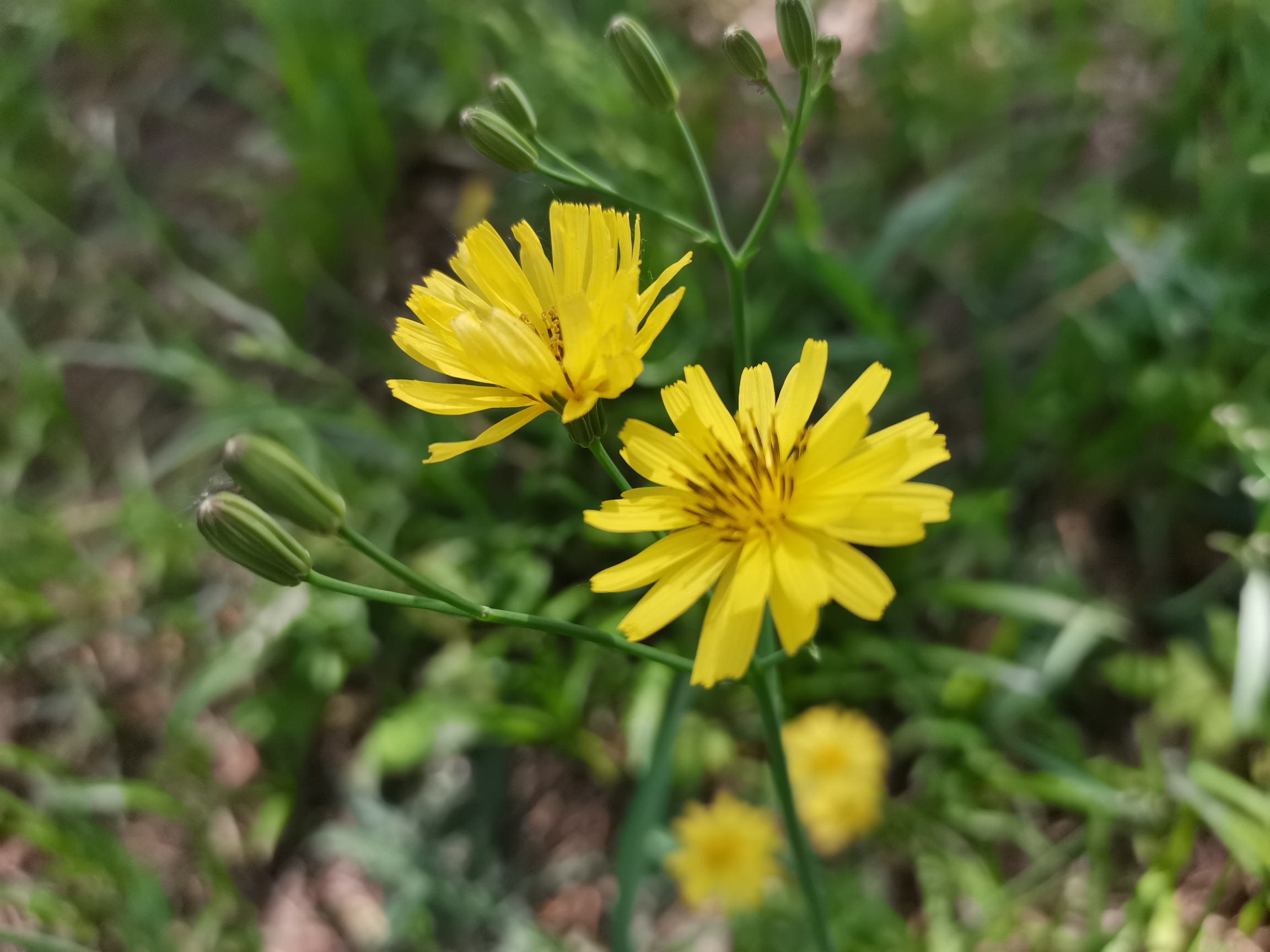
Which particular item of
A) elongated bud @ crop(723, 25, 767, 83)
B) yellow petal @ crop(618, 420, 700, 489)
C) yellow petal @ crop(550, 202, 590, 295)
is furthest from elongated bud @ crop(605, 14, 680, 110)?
yellow petal @ crop(618, 420, 700, 489)

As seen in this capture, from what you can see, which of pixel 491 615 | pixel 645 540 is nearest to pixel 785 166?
pixel 491 615

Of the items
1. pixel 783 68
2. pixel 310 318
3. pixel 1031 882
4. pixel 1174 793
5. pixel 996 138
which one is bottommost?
pixel 1031 882

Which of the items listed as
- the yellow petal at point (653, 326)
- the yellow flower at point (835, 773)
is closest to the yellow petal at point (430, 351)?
the yellow petal at point (653, 326)

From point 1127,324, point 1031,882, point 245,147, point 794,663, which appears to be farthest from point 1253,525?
point 245,147

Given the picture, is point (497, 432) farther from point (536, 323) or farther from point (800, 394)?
point (800, 394)

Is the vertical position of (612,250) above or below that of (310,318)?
below

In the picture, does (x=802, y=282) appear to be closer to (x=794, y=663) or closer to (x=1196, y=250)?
(x=1196, y=250)
